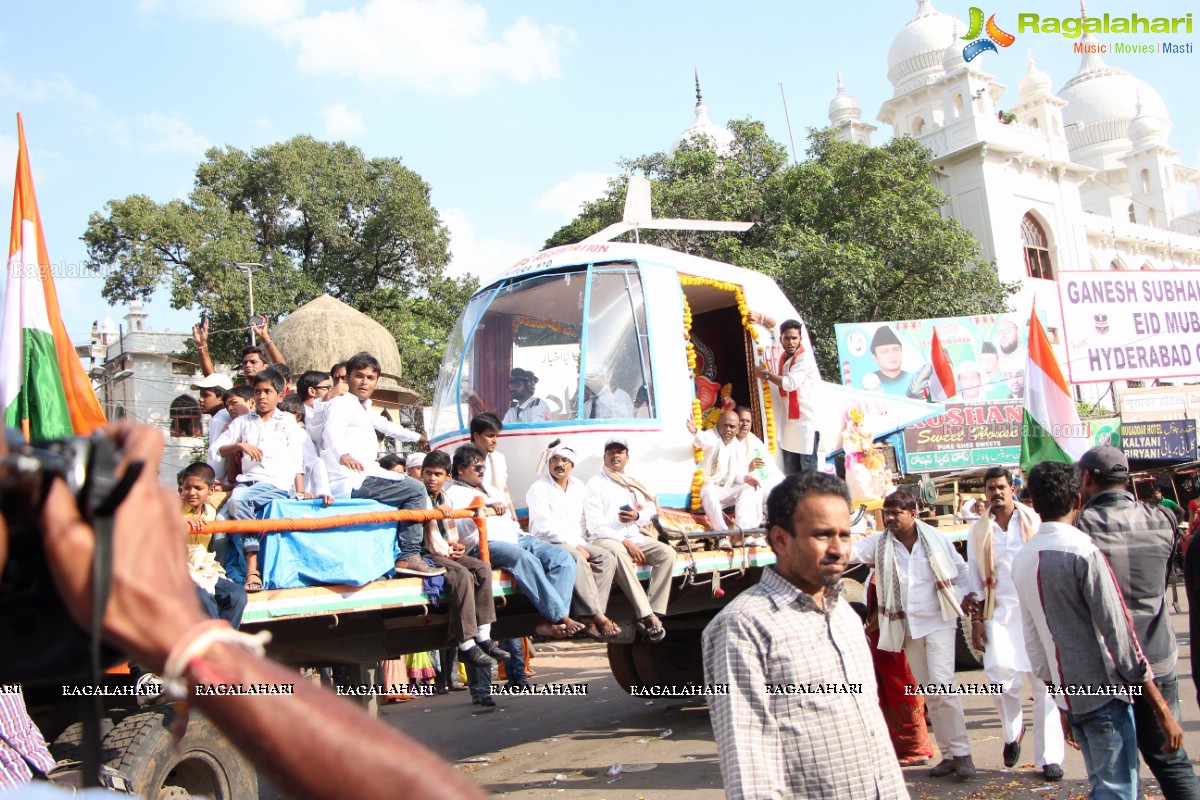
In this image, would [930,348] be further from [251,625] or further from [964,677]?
[251,625]

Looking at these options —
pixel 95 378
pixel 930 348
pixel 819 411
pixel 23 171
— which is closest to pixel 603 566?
pixel 819 411

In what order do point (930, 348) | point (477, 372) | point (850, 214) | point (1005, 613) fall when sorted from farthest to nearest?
1. point (850, 214)
2. point (930, 348)
3. point (477, 372)
4. point (1005, 613)

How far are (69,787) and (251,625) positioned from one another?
0.98 meters

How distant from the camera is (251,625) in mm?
4805

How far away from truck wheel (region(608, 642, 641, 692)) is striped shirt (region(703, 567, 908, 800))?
6.18m

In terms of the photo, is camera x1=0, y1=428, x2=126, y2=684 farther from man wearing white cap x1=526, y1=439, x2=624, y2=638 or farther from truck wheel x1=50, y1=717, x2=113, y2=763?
man wearing white cap x1=526, y1=439, x2=624, y2=638

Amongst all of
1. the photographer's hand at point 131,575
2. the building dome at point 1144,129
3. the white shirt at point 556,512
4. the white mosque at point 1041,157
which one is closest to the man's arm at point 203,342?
the white shirt at point 556,512

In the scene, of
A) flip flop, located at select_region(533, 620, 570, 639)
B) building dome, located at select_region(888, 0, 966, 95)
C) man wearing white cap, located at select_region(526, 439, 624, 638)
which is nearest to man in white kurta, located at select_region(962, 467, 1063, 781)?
man wearing white cap, located at select_region(526, 439, 624, 638)

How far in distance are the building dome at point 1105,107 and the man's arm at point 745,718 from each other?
58131 mm

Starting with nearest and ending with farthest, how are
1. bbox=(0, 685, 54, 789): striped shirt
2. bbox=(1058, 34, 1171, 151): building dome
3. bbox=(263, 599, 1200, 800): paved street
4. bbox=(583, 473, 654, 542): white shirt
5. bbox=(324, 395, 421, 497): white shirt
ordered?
bbox=(0, 685, 54, 789): striped shirt, bbox=(324, 395, 421, 497): white shirt, bbox=(263, 599, 1200, 800): paved street, bbox=(583, 473, 654, 542): white shirt, bbox=(1058, 34, 1171, 151): building dome

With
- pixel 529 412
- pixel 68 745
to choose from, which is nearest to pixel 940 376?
pixel 529 412

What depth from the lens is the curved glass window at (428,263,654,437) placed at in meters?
8.52

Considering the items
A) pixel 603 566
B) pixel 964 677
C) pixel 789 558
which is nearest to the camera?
pixel 789 558

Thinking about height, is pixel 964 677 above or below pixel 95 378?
below
